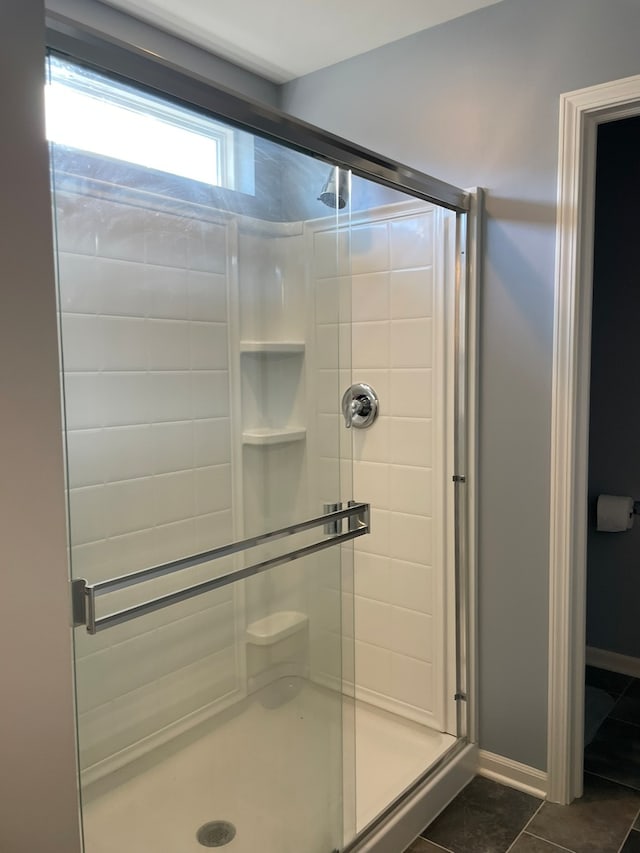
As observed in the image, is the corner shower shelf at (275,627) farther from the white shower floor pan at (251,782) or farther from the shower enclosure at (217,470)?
the white shower floor pan at (251,782)

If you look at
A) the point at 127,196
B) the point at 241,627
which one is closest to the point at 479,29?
the point at 127,196

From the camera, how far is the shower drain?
4.93 ft

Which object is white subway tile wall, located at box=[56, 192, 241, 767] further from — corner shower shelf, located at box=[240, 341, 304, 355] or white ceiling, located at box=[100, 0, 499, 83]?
white ceiling, located at box=[100, 0, 499, 83]

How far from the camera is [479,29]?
6.35 ft

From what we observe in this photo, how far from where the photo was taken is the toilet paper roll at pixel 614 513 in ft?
8.66

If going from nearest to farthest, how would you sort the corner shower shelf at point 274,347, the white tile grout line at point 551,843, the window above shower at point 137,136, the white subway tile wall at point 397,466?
the window above shower at point 137,136 → the corner shower shelf at point 274,347 → the white tile grout line at point 551,843 → the white subway tile wall at point 397,466

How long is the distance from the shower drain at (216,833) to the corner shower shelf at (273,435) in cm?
89

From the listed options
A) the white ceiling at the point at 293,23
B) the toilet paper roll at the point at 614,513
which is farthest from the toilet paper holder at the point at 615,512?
the white ceiling at the point at 293,23

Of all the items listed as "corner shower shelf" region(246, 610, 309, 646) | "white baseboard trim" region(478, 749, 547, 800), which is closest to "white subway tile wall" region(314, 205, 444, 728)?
"white baseboard trim" region(478, 749, 547, 800)

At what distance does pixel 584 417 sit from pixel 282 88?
1631 mm

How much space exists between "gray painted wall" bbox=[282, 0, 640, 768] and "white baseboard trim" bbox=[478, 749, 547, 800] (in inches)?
1.2

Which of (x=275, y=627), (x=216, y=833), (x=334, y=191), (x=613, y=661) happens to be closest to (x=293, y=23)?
(x=334, y=191)

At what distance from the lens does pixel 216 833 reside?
152 centimetres

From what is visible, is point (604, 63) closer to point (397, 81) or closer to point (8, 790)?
point (397, 81)
